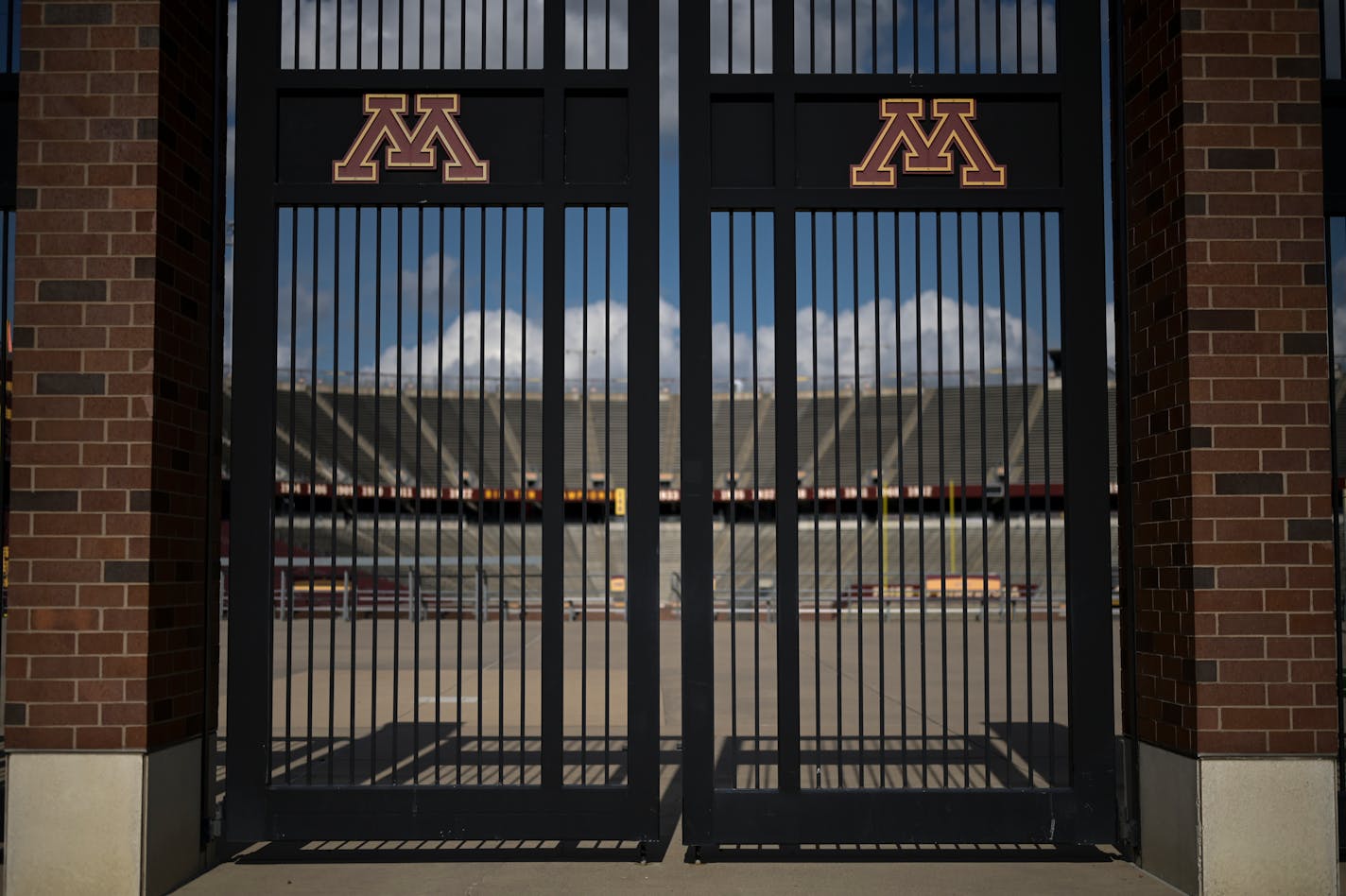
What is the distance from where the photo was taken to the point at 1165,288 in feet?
17.4

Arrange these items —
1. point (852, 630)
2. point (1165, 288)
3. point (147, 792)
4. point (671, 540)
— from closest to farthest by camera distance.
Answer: point (147, 792), point (1165, 288), point (852, 630), point (671, 540)

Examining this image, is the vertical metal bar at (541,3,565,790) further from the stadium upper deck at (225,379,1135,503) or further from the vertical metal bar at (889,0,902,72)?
the stadium upper deck at (225,379,1135,503)

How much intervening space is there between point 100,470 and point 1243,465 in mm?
4969

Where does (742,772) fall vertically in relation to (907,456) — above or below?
below

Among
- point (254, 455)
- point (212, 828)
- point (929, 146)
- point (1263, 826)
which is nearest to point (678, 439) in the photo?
point (929, 146)

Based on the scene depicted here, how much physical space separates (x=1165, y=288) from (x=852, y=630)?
63.6 feet

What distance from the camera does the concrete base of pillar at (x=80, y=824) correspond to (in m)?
4.83

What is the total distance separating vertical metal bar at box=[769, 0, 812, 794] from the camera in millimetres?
5371

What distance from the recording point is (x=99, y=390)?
198 inches

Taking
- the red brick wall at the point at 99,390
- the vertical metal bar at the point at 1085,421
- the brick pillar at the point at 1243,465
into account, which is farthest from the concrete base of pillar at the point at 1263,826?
the red brick wall at the point at 99,390

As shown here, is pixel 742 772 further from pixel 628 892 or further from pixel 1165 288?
pixel 1165 288

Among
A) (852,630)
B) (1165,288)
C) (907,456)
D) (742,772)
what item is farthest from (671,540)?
(1165,288)

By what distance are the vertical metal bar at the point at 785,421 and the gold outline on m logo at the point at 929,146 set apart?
1.38 feet

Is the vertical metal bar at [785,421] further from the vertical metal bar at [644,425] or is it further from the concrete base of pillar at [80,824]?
the concrete base of pillar at [80,824]
